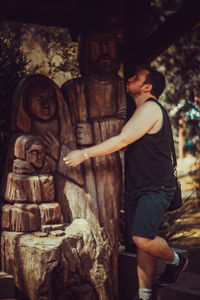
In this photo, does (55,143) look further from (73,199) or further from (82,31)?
(82,31)

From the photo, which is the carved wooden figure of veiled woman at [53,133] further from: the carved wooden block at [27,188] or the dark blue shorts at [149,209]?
the dark blue shorts at [149,209]

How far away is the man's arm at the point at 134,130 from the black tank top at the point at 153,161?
9 cm

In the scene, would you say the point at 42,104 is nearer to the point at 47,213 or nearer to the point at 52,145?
the point at 52,145

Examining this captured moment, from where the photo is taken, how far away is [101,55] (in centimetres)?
443

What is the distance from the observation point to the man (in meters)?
3.60

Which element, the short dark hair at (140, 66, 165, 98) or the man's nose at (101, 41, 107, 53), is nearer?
the short dark hair at (140, 66, 165, 98)

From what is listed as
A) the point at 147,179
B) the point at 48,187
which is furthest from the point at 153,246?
the point at 48,187

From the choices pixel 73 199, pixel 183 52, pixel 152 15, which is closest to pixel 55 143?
pixel 73 199

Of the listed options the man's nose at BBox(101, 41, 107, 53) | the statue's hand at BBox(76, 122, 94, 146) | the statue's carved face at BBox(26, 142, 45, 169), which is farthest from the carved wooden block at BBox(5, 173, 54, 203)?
the man's nose at BBox(101, 41, 107, 53)

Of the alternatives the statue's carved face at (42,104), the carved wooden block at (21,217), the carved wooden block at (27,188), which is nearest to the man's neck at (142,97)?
the statue's carved face at (42,104)

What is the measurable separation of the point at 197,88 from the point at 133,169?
5.26 metres

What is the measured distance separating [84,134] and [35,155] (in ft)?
1.91

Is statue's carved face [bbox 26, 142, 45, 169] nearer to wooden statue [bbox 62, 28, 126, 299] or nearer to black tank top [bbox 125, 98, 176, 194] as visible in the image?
wooden statue [bbox 62, 28, 126, 299]

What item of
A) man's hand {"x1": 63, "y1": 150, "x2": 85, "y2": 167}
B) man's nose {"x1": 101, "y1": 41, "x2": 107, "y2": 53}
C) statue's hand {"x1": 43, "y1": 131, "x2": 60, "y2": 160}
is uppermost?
man's nose {"x1": 101, "y1": 41, "x2": 107, "y2": 53}
